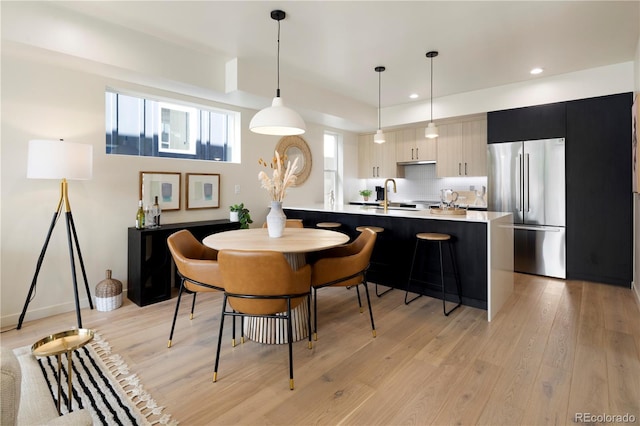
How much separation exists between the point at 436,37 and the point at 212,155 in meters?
3.04

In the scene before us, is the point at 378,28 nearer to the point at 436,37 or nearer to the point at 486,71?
the point at 436,37

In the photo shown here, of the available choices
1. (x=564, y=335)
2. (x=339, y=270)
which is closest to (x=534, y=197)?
(x=564, y=335)

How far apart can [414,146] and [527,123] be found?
1.89 metres

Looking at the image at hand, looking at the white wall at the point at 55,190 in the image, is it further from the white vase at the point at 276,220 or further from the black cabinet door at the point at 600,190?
the black cabinet door at the point at 600,190

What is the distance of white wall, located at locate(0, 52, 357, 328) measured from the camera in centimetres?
294

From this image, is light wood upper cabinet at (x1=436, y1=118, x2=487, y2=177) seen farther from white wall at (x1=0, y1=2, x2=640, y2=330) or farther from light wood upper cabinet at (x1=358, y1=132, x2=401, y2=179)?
white wall at (x1=0, y1=2, x2=640, y2=330)

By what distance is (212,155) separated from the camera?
14.9ft

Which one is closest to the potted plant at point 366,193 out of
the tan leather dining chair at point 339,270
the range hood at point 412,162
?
the range hood at point 412,162

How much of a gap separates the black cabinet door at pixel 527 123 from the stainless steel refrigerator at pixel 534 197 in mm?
90

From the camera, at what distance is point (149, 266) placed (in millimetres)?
3520

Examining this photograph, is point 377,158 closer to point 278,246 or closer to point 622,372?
point 278,246

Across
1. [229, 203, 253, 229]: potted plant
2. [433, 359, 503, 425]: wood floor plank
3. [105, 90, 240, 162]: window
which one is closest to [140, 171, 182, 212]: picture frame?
[105, 90, 240, 162]: window

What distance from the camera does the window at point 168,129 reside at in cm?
369

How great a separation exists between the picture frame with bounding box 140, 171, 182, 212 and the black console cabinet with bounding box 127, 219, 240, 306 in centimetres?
33
